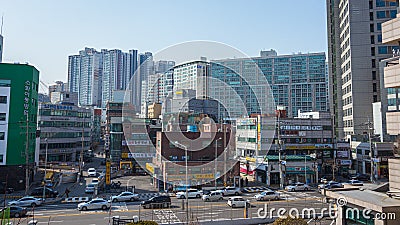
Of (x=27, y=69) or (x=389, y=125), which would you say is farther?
(x=27, y=69)

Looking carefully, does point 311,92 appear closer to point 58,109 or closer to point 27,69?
point 58,109

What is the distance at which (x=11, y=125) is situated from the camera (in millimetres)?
23281

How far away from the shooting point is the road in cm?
1447

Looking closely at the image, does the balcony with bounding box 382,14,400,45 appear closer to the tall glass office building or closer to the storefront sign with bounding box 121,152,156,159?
the storefront sign with bounding box 121,152,156,159

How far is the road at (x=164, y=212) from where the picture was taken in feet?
47.5

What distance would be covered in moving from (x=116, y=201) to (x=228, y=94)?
79.9 ft

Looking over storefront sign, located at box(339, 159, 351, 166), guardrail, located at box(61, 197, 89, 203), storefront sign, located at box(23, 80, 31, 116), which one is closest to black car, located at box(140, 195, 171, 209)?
guardrail, located at box(61, 197, 89, 203)

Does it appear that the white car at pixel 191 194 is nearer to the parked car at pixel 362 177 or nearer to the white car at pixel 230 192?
the white car at pixel 230 192

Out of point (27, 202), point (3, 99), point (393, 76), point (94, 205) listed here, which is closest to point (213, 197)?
point (94, 205)

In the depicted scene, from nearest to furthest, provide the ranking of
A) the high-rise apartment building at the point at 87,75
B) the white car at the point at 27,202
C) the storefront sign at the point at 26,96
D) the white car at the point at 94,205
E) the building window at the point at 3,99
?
1. the white car at the point at 94,205
2. the white car at the point at 27,202
3. the building window at the point at 3,99
4. the storefront sign at the point at 26,96
5. the high-rise apartment building at the point at 87,75

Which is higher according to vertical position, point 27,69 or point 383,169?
point 27,69

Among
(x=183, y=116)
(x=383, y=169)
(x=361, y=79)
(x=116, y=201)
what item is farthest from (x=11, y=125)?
(x=361, y=79)

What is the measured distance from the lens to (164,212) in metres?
16.2

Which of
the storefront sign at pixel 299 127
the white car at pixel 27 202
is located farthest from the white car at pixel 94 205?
the storefront sign at pixel 299 127
